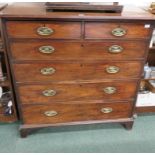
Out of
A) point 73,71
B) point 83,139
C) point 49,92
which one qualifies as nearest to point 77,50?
point 73,71

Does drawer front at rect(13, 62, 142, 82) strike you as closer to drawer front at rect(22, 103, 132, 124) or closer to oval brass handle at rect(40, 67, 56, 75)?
oval brass handle at rect(40, 67, 56, 75)

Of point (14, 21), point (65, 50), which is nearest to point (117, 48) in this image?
point (65, 50)

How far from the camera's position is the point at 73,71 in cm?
129

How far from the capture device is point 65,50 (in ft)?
3.92

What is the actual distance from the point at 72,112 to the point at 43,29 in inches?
28.6

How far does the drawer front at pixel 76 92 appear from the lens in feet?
4.43

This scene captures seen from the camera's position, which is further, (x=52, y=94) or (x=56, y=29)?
(x=52, y=94)

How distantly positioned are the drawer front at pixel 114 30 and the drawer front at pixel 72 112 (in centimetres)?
59

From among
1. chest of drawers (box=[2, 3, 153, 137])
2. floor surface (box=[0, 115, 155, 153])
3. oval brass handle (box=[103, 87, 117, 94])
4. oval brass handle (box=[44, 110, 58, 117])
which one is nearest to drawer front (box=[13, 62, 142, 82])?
chest of drawers (box=[2, 3, 153, 137])

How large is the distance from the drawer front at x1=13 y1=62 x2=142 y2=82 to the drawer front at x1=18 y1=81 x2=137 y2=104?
63 millimetres

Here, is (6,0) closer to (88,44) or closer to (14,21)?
(14,21)

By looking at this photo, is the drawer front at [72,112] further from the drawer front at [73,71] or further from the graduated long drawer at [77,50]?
the graduated long drawer at [77,50]

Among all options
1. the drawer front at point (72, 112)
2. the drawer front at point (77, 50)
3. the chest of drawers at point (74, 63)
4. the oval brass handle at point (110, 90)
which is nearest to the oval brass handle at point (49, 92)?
the chest of drawers at point (74, 63)

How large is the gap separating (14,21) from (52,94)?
0.59 m
